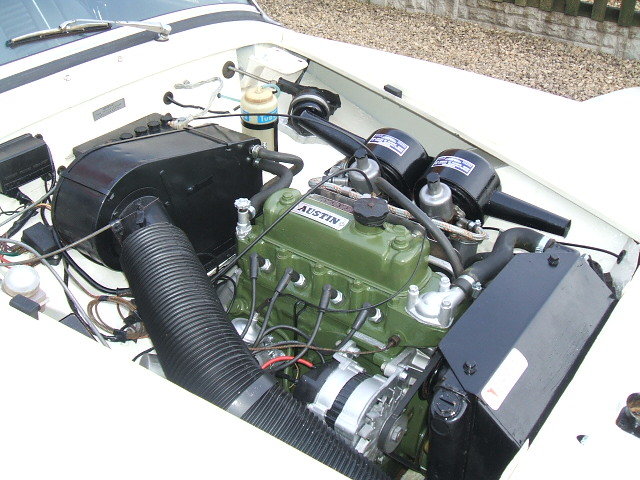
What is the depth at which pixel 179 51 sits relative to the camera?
240 cm

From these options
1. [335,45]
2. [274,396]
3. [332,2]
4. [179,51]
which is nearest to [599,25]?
[332,2]

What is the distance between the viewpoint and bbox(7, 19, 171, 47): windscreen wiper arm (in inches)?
84.4

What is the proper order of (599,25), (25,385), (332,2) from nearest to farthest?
(25,385) < (599,25) < (332,2)

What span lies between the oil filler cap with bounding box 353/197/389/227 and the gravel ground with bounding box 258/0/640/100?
450cm

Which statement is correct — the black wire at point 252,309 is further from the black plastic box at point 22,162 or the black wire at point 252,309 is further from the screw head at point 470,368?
the black plastic box at point 22,162

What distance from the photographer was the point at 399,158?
6.49 ft

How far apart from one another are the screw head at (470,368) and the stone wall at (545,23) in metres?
5.33

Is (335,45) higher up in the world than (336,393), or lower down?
higher up

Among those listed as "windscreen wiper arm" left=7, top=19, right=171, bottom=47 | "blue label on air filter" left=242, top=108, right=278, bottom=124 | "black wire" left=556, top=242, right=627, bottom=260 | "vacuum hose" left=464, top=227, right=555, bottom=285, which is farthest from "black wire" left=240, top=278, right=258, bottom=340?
"windscreen wiper arm" left=7, top=19, right=171, bottom=47

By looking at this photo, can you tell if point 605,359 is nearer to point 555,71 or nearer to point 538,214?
point 538,214

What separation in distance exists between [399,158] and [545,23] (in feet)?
16.0

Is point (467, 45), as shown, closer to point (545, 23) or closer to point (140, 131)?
point (545, 23)

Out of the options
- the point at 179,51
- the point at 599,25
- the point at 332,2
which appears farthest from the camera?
the point at 332,2

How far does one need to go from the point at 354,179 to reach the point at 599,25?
4904mm
